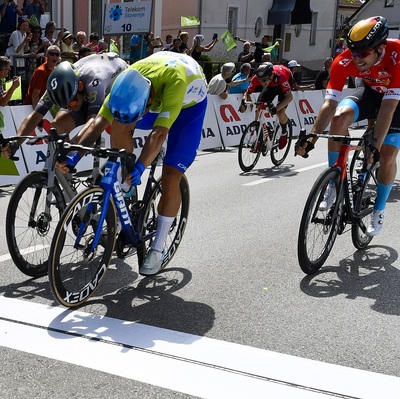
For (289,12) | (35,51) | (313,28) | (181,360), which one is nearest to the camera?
(181,360)

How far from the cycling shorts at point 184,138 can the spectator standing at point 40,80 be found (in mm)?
6051

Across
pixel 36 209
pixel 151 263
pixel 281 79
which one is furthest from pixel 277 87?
pixel 36 209

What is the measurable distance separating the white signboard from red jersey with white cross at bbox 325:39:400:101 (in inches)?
396

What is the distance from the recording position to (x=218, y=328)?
14.7 ft

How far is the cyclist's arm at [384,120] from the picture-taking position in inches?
229

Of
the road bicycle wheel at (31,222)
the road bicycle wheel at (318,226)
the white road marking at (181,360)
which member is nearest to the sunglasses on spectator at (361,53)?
the road bicycle wheel at (318,226)

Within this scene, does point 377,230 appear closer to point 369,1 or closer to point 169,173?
point 169,173

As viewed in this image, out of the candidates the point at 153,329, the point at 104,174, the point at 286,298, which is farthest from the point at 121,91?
the point at 286,298

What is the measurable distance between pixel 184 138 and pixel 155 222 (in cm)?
75

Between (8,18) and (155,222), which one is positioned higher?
(8,18)

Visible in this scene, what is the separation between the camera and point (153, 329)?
441cm

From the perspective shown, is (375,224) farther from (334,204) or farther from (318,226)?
(318,226)

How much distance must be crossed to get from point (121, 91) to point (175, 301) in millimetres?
1559

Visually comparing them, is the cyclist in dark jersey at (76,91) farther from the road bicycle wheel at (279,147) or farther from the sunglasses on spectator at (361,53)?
the road bicycle wheel at (279,147)
